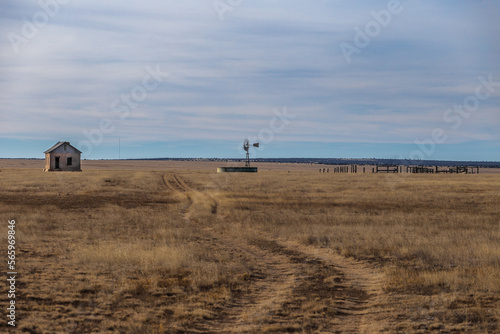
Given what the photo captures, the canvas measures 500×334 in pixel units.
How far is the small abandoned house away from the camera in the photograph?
78.1 m

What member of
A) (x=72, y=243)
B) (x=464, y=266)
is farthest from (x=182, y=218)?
(x=464, y=266)

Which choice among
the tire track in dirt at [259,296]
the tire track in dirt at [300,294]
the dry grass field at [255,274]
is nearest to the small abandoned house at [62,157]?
the dry grass field at [255,274]

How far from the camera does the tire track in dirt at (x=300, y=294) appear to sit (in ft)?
25.3

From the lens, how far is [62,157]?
3105 inches

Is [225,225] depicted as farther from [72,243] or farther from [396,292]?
[396,292]

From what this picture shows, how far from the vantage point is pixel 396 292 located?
31.9ft

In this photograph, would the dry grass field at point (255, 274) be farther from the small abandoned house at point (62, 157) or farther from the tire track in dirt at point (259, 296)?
the small abandoned house at point (62, 157)

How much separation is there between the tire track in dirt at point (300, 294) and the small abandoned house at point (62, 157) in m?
70.4

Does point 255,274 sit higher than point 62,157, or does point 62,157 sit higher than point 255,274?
point 62,157

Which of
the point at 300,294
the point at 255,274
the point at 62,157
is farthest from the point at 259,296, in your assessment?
the point at 62,157

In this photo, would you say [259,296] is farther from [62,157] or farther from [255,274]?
[62,157]

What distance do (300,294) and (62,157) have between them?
76.5 metres

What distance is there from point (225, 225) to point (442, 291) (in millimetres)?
11513

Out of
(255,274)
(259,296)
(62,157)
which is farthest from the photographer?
(62,157)
